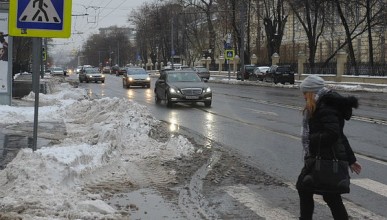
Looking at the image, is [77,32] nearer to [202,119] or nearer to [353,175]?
[202,119]

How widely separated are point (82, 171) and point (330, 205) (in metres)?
3.94

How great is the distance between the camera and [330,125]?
435 cm

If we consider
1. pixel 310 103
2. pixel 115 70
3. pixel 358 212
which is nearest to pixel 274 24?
pixel 115 70

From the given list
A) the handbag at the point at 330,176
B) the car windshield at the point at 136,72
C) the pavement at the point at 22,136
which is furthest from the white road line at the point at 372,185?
the car windshield at the point at 136,72

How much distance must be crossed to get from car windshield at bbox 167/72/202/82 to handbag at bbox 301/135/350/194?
728 inches

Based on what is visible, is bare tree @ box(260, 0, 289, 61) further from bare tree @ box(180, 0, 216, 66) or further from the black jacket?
the black jacket

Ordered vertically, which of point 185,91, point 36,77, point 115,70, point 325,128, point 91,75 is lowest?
point 325,128

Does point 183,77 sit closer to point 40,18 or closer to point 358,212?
point 40,18

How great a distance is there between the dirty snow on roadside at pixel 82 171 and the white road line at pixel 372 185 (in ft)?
8.99

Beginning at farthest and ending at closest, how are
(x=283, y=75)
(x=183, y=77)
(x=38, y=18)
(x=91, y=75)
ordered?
(x=91, y=75) < (x=283, y=75) < (x=183, y=77) < (x=38, y=18)

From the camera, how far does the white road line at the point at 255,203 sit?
19.5ft

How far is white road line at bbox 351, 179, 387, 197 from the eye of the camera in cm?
714

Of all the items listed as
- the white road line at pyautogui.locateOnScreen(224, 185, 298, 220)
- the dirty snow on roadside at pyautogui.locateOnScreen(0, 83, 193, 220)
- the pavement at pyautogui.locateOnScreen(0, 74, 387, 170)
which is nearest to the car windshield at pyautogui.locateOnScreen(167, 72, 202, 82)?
the pavement at pyautogui.locateOnScreen(0, 74, 387, 170)

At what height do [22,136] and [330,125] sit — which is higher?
[330,125]
